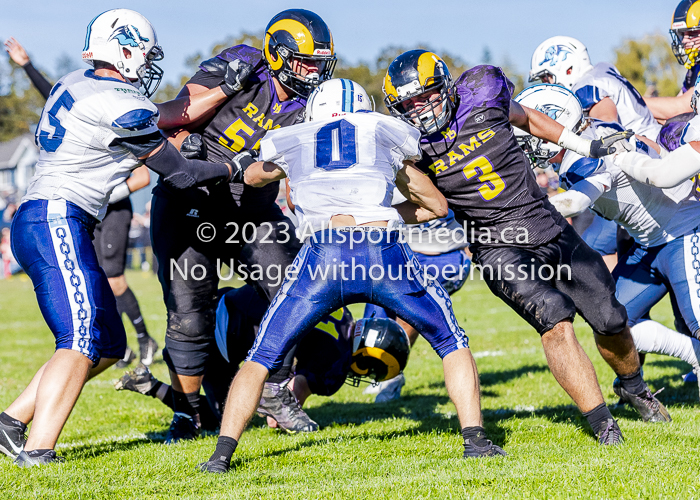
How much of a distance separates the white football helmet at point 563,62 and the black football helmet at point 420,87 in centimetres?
232

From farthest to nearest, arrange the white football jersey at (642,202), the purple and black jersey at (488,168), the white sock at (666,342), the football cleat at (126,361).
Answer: the football cleat at (126,361)
the white sock at (666,342)
the white football jersey at (642,202)
the purple and black jersey at (488,168)

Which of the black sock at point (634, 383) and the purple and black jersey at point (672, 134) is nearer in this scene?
the purple and black jersey at point (672, 134)

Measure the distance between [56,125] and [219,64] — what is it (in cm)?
109

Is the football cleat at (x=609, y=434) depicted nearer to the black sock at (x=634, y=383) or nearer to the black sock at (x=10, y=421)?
the black sock at (x=634, y=383)

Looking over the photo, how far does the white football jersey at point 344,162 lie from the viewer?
324 centimetres

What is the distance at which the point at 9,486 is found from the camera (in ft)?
9.95

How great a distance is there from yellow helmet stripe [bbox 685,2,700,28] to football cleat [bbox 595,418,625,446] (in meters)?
3.17

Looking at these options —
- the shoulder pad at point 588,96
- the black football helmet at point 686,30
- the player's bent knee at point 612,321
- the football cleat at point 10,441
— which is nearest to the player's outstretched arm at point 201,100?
the football cleat at point 10,441

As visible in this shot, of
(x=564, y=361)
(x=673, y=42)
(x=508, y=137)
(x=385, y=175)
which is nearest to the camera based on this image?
(x=385, y=175)

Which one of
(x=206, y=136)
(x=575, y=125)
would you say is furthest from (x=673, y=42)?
(x=206, y=136)

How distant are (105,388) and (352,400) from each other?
2.11m

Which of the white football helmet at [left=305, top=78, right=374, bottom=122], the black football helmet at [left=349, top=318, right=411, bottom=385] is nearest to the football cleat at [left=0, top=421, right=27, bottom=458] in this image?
the black football helmet at [left=349, top=318, right=411, bottom=385]

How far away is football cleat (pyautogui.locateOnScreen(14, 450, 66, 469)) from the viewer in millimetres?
3285

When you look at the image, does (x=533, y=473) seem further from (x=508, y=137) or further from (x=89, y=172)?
(x=89, y=172)
